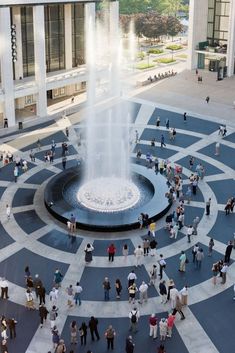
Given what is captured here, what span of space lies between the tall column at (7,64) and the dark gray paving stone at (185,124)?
15.1m

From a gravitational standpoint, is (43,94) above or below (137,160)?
above

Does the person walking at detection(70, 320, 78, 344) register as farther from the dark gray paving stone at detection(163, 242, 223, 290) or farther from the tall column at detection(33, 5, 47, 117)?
the tall column at detection(33, 5, 47, 117)

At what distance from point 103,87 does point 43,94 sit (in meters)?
13.4

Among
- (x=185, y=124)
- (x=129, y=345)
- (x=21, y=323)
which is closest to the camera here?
(x=129, y=345)

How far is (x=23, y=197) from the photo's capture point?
3612cm

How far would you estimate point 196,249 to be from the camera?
27.9 meters

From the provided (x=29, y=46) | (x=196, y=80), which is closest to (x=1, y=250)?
(x=29, y=46)

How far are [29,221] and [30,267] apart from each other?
557 centimetres

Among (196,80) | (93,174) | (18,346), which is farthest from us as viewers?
(196,80)

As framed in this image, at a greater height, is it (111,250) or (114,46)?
(114,46)

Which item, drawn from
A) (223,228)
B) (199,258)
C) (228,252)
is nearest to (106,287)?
(199,258)

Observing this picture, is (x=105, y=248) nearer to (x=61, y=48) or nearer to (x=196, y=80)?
(x=61, y=48)

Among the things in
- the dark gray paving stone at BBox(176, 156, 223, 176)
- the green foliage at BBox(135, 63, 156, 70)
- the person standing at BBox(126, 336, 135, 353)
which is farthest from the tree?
the person standing at BBox(126, 336, 135, 353)

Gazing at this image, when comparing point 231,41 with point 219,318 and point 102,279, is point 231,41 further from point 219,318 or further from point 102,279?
point 219,318
